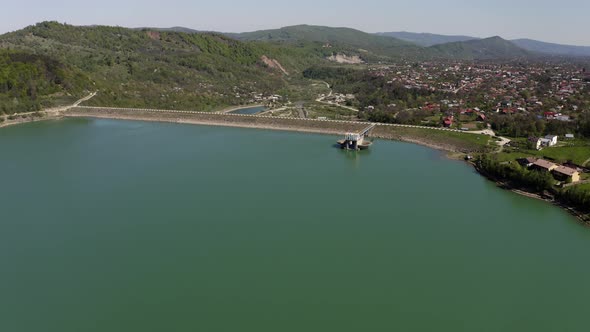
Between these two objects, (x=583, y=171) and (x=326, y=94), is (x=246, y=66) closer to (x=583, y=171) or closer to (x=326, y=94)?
(x=326, y=94)

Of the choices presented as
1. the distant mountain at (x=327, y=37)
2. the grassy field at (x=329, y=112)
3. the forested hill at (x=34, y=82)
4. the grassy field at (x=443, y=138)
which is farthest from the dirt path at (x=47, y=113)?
the distant mountain at (x=327, y=37)

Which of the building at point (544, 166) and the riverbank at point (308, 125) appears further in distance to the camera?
the riverbank at point (308, 125)

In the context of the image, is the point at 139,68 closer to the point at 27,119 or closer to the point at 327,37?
the point at 27,119

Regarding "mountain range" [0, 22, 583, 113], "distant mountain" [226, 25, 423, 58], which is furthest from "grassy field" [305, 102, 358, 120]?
"distant mountain" [226, 25, 423, 58]

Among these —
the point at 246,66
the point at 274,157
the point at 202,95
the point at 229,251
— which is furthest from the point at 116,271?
the point at 246,66

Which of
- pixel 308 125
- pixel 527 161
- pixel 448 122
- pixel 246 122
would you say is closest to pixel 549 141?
pixel 527 161

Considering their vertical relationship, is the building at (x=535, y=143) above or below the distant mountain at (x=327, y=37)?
below

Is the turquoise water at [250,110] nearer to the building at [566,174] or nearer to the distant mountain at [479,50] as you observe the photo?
the building at [566,174]
